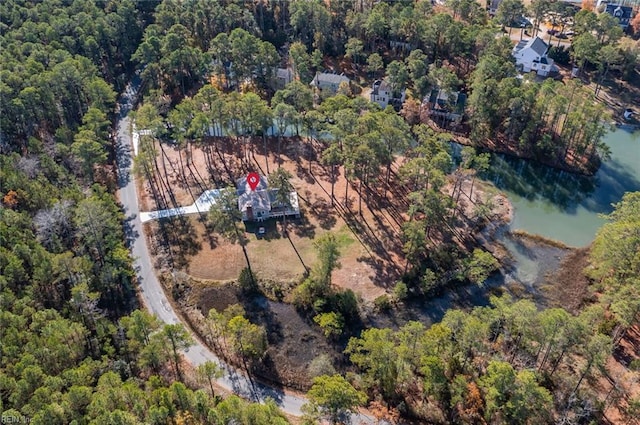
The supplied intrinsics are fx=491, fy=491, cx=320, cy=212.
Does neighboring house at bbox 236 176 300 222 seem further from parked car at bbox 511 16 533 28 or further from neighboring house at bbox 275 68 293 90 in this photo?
parked car at bbox 511 16 533 28

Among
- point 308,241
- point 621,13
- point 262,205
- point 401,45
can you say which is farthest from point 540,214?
point 621,13

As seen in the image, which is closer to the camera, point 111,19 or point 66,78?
point 66,78

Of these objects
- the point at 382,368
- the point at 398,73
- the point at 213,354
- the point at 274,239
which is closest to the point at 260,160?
the point at 274,239

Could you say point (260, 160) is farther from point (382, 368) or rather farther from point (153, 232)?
point (382, 368)

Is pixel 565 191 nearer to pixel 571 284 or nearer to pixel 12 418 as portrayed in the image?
pixel 571 284

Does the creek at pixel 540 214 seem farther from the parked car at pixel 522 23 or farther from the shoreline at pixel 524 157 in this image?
the parked car at pixel 522 23

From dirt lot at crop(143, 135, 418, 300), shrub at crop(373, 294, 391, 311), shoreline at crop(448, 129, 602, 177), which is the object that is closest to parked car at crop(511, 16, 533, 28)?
shoreline at crop(448, 129, 602, 177)
